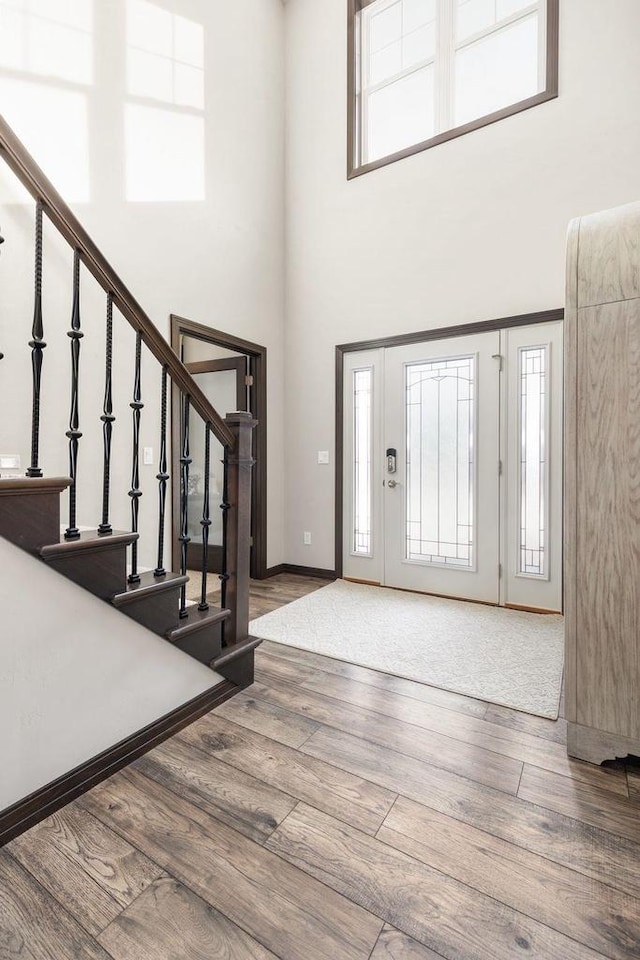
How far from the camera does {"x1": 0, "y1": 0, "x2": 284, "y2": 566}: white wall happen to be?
8.24 feet

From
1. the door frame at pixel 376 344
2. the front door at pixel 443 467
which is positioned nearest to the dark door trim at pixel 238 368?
the door frame at pixel 376 344

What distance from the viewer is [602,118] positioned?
310cm

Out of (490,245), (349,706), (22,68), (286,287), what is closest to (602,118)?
(490,245)

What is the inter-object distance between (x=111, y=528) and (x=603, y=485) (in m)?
1.72

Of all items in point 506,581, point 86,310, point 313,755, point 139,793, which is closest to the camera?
point 139,793

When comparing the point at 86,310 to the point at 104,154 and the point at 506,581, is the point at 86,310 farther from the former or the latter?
the point at 506,581

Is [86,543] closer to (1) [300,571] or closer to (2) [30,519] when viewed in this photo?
(2) [30,519]

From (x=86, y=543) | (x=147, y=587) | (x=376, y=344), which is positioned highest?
(x=376, y=344)

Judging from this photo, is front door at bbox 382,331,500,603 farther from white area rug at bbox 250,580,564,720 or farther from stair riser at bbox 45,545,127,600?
stair riser at bbox 45,545,127,600

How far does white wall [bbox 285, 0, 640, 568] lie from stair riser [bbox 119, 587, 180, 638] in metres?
2.55

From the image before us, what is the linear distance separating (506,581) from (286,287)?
3300 millimetres

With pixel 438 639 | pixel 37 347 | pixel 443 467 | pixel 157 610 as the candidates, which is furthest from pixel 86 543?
pixel 443 467

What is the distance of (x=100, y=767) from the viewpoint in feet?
5.22

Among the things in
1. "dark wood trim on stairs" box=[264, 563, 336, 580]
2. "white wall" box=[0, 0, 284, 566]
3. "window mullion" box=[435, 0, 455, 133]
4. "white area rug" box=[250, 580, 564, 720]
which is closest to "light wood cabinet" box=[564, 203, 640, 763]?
"white area rug" box=[250, 580, 564, 720]
